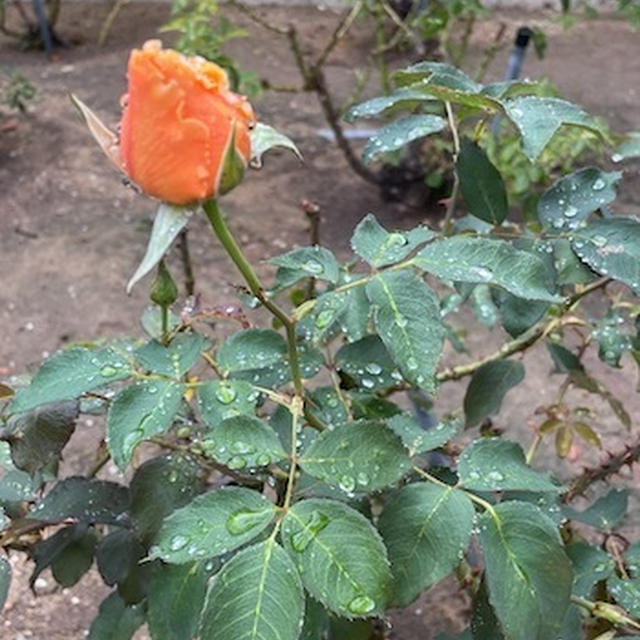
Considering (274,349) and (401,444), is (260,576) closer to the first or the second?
(401,444)

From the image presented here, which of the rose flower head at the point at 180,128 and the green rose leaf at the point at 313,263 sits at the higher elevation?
the rose flower head at the point at 180,128

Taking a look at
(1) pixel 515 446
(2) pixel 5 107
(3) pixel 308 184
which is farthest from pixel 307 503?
(2) pixel 5 107

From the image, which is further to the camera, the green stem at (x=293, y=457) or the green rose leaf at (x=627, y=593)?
the green rose leaf at (x=627, y=593)

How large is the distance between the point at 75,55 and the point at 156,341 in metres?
3.97

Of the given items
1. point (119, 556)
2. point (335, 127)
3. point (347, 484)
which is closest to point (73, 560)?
point (119, 556)

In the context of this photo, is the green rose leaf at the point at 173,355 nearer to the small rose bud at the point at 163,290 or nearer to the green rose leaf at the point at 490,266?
the small rose bud at the point at 163,290

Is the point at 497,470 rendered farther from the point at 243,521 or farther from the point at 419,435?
the point at 243,521

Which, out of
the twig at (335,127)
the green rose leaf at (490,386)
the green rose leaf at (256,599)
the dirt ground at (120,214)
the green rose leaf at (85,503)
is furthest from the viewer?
the twig at (335,127)

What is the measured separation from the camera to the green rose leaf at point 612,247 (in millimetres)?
852

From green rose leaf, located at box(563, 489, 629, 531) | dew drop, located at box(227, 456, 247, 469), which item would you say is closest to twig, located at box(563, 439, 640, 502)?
green rose leaf, located at box(563, 489, 629, 531)

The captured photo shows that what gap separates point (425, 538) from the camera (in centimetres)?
71

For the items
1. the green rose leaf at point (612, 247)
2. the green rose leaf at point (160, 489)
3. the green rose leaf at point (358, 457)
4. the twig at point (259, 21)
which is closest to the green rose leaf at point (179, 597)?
the green rose leaf at point (160, 489)

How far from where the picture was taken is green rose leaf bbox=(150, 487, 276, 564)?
2.14ft

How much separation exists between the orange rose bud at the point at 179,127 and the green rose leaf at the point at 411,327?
0.52 feet
